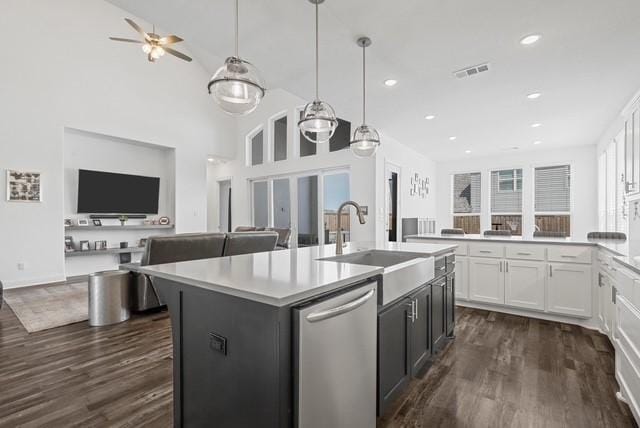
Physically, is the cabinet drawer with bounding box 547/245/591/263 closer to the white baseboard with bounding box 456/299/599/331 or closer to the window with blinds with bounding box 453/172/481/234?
the white baseboard with bounding box 456/299/599/331

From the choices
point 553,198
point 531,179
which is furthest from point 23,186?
point 553,198

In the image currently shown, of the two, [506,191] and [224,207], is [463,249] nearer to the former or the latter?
[506,191]

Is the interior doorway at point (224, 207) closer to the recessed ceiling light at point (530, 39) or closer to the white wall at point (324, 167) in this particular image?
the white wall at point (324, 167)

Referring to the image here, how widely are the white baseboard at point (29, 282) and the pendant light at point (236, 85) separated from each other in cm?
539

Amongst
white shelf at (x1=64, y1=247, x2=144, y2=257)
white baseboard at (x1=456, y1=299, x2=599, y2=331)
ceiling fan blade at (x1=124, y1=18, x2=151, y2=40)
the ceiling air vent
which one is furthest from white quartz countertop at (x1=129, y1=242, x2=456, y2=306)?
white shelf at (x1=64, y1=247, x2=144, y2=257)

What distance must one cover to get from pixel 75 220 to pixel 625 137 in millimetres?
8994

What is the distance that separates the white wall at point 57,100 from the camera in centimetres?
504

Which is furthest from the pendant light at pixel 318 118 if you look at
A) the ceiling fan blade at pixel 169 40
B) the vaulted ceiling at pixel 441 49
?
the ceiling fan blade at pixel 169 40

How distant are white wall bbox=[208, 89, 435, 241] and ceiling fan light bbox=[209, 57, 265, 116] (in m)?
3.04

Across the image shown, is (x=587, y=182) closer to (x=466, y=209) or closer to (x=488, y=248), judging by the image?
(x=466, y=209)

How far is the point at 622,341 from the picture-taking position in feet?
6.10

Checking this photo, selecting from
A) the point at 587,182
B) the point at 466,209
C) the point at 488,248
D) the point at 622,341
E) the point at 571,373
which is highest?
the point at 587,182

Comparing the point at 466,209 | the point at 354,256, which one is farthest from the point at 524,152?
the point at 354,256

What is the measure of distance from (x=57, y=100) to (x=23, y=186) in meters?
1.61
